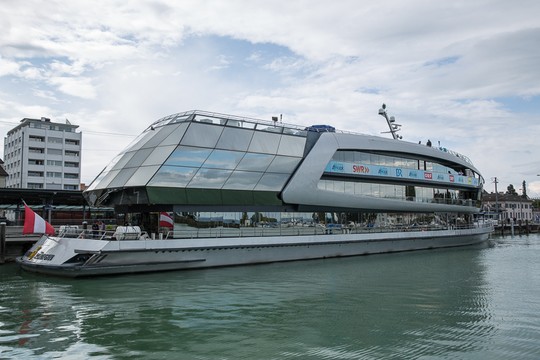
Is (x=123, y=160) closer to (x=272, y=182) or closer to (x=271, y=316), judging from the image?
(x=272, y=182)

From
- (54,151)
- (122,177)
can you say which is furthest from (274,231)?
(54,151)

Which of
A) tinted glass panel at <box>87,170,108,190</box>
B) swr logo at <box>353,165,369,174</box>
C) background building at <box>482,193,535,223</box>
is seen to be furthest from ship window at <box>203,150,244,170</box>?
background building at <box>482,193,535,223</box>

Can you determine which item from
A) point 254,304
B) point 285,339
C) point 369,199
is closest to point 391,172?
point 369,199

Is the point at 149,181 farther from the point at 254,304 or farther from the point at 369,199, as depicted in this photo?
the point at 369,199

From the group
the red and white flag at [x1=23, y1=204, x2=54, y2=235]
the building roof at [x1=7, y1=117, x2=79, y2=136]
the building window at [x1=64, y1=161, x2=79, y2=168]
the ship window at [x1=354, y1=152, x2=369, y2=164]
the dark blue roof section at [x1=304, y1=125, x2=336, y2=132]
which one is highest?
the building roof at [x1=7, y1=117, x2=79, y2=136]

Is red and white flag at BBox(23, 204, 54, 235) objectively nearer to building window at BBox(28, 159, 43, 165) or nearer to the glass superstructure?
the glass superstructure

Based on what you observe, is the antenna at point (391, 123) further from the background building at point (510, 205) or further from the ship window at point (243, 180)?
the background building at point (510, 205)

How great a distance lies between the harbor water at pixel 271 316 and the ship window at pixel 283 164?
7879 mm

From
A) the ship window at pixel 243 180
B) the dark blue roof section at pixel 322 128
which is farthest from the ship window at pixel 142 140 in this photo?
the dark blue roof section at pixel 322 128

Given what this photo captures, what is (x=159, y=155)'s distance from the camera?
2466cm

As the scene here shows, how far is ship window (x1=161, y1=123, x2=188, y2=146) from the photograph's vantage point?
81.9 feet

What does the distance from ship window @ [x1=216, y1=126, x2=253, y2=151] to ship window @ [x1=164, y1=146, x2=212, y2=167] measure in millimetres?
1152

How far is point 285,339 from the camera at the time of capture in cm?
1109

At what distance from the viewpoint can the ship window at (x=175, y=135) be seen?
24969 mm
